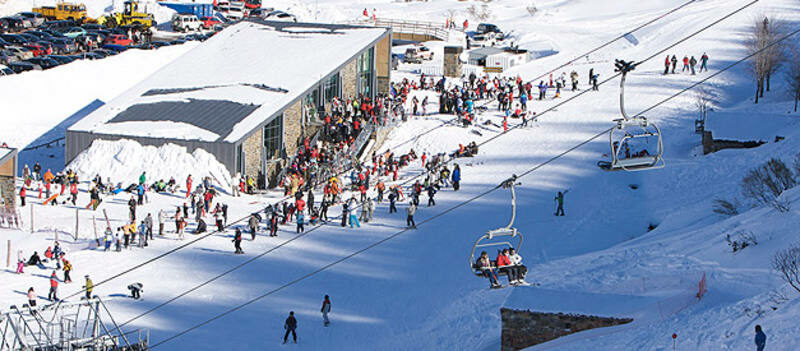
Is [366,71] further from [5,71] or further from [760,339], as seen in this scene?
[760,339]

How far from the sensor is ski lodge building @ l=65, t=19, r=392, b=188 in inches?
1590

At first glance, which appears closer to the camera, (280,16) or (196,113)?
(196,113)

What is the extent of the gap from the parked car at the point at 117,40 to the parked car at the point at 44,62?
404 inches

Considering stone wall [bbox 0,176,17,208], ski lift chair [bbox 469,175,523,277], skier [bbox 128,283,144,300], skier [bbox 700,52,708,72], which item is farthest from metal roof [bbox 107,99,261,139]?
skier [bbox 700,52,708,72]

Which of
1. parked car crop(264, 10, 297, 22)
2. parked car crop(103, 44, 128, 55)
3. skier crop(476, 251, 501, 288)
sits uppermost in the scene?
parked car crop(264, 10, 297, 22)

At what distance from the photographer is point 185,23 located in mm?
75188

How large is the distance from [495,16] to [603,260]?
203 feet

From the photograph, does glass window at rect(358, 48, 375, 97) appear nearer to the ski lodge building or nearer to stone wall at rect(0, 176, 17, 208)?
the ski lodge building

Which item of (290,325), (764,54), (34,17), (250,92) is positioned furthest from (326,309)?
(34,17)

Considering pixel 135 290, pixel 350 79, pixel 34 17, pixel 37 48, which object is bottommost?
pixel 135 290

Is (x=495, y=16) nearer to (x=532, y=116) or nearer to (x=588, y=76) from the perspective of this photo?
(x=588, y=76)

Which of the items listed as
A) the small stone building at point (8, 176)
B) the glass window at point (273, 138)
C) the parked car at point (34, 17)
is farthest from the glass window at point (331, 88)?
the parked car at point (34, 17)

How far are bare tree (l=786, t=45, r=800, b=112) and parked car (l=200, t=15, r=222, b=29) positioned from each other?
38.1 m

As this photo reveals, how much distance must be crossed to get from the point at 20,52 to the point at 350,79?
802 inches
